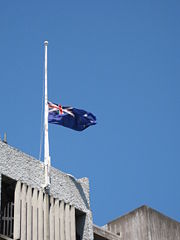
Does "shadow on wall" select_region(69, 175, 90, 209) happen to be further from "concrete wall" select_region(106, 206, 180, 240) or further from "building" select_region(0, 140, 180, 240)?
"concrete wall" select_region(106, 206, 180, 240)

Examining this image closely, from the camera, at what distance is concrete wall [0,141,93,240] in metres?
29.4

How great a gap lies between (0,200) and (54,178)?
9.89 feet

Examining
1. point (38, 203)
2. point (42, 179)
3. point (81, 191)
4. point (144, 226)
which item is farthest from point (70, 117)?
point (144, 226)

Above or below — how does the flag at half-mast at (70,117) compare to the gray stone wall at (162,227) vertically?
above

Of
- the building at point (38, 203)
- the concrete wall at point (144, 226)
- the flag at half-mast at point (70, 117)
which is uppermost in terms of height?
the flag at half-mast at point (70, 117)

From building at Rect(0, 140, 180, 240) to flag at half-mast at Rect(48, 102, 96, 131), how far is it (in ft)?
7.18

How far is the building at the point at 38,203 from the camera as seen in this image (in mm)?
28469

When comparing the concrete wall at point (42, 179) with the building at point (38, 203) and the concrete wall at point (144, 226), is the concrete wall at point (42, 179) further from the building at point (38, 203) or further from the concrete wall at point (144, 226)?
the concrete wall at point (144, 226)

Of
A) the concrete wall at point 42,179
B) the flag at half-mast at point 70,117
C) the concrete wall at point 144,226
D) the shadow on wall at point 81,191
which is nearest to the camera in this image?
the concrete wall at point 42,179

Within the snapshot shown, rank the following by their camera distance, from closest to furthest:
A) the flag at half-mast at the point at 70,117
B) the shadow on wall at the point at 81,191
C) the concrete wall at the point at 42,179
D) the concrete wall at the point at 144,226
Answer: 1. the concrete wall at the point at 42,179
2. the shadow on wall at the point at 81,191
3. the flag at half-mast at the point at 70,117
4. the concrete wall at the point at 144,226

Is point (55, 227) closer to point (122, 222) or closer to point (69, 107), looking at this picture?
point (69, 107)

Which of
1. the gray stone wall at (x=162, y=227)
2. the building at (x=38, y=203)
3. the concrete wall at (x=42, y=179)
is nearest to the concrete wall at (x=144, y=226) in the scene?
the gray stone wall at (x=162, y=227)

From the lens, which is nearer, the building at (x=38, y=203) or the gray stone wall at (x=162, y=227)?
the building at (x=38, y=203)

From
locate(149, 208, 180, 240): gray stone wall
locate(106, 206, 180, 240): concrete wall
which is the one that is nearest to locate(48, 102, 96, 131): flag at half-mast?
locate(106, 206, 180, 240): concrete wall
